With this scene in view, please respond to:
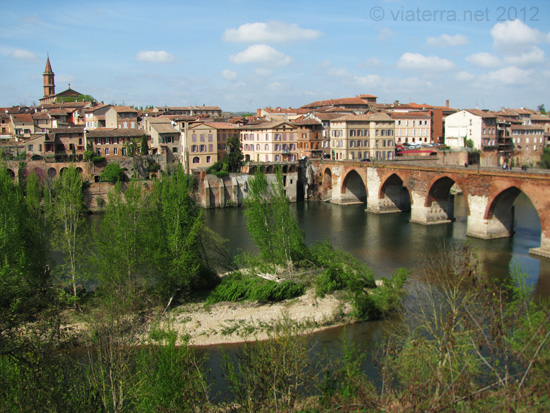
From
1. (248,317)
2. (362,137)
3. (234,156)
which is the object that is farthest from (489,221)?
(234,156)

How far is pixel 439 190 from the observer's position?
52.3 meters

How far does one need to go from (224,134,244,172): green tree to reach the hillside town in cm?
263

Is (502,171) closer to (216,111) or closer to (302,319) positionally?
(302,319)

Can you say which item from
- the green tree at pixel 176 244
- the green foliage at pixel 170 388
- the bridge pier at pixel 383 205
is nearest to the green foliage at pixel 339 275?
the green tree at pixel 176 244

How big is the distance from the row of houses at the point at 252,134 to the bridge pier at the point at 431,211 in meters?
21.9

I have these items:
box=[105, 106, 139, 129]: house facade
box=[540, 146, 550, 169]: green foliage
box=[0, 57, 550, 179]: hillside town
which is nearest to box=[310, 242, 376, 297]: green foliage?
box=[0, 57, 550, 179]: hillside town

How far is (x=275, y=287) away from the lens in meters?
29.8

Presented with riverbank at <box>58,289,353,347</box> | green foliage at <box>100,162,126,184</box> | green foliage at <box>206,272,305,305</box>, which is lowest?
riverbank at <box>58,289,353,347</box>

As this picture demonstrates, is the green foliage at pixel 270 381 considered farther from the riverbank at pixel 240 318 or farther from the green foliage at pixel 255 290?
the green foliage at pixel 255 290

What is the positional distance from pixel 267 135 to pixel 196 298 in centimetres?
4512

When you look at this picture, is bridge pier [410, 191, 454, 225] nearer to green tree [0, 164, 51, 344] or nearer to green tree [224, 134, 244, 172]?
green tree [224, 134, 244, 172]

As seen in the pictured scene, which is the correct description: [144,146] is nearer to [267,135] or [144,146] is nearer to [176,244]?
[267,135]

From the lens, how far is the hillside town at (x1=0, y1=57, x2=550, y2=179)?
68.0m

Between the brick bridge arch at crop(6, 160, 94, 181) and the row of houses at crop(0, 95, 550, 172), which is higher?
the row of houses at crop(0, 95, 550, 172)
